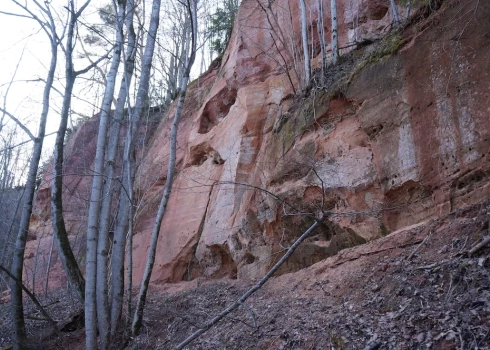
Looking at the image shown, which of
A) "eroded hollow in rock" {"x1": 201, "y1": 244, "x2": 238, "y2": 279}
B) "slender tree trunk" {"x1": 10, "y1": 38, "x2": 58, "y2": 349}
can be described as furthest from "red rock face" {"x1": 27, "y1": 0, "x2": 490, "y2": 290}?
"slender tree trunk" {"x1": 10, "y1": 38, "x2": 58, "y2": 349}

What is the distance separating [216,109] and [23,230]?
711cm

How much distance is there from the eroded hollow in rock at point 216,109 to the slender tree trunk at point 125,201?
551 centimetres

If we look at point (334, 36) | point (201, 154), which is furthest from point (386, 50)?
point (201, 154)

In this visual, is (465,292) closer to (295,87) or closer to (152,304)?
(152,304)

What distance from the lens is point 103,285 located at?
692 cm

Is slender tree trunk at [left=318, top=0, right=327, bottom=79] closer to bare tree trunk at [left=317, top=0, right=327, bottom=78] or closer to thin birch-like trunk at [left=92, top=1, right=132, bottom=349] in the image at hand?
bare tree trunk at [left=317, top=0, right=327, bottom=78]

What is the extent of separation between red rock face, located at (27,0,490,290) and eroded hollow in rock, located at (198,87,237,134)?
45 mm

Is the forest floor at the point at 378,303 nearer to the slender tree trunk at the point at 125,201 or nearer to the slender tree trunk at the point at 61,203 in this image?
the slender tree trunk at the point at 125,201

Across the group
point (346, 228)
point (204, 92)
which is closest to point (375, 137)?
point (346, 228)

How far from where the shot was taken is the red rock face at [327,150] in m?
5.95

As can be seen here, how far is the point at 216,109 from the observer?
46.3 ft

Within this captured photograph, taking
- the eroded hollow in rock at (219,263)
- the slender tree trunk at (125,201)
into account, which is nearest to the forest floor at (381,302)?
the slender tree trunk at (125,201)

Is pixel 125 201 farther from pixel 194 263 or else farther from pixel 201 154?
pixel 201 154

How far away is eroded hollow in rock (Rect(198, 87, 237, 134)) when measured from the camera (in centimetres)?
1364
